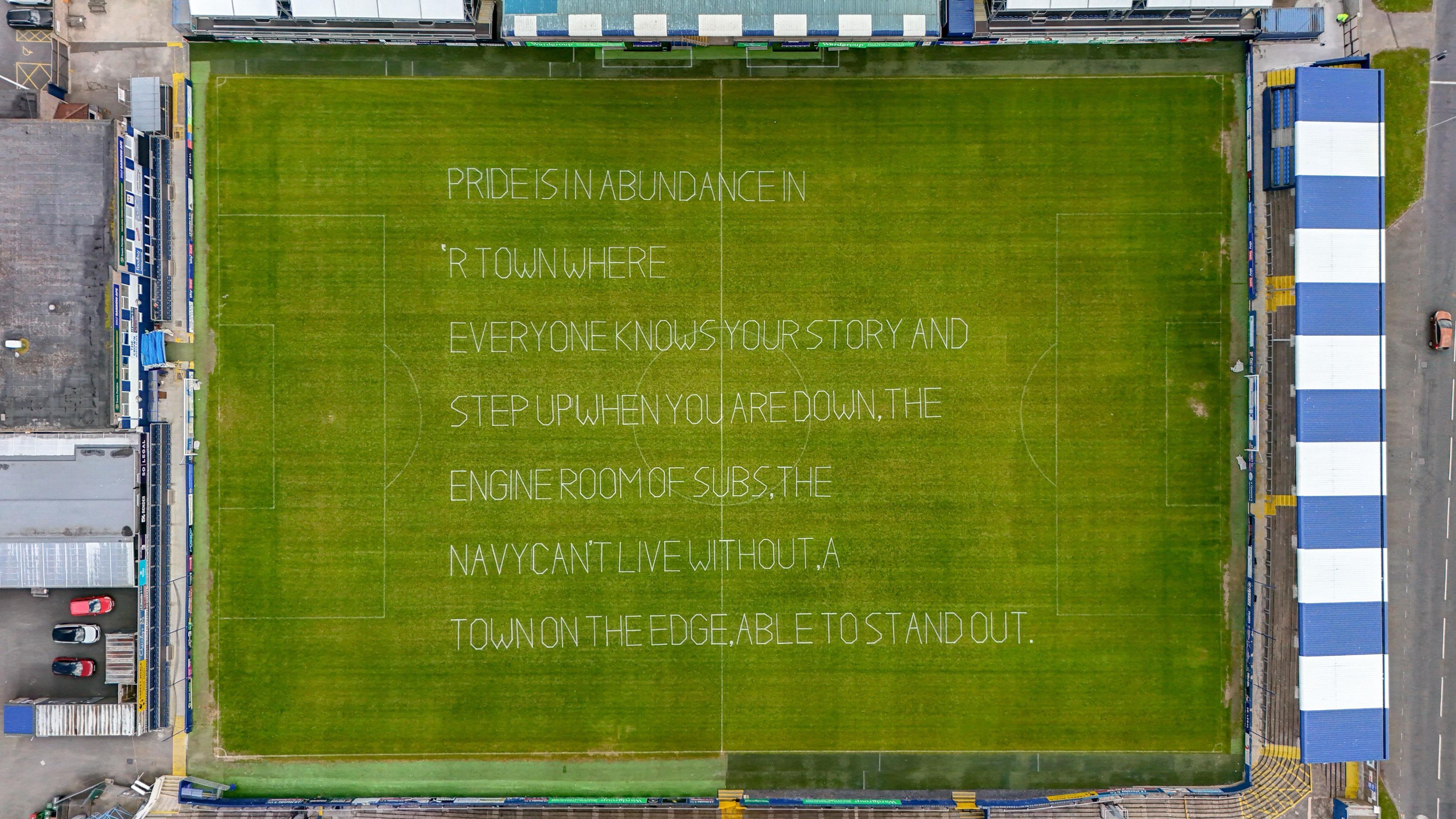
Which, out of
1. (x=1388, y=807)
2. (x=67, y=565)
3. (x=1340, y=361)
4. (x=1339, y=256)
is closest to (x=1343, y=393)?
(x=1340, y=361)

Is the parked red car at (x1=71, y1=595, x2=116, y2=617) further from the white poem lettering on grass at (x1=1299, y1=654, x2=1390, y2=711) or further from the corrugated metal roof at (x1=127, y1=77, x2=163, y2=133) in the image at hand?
the white poem lettering on grass at (x1=1299, y1=654, x2=1390, y2=711)

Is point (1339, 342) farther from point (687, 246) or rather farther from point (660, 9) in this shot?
point (660, 9)

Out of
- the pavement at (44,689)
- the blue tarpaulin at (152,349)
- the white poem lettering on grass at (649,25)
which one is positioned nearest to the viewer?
the white poem lettering on grass at (649,25)

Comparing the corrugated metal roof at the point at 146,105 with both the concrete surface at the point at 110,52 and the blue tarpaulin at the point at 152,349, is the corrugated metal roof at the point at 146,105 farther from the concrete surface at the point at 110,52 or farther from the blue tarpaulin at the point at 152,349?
the blue tarpaulin at the point at 152,349

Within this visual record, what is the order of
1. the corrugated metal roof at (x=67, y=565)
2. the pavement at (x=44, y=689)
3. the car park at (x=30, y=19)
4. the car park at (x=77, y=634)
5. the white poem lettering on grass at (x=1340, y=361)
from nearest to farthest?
the white poem lettering on grass at (x=1340, y=361), the corrugated metal roof at (x=67, y=565), the car park at (x=77, y=634), the car park at (x=30, y=19), the pavement at (x=44, y=689)

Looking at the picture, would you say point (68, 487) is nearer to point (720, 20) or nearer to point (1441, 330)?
point (720, 20)

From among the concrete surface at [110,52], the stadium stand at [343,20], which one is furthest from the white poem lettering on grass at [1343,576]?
the concrete surface at [110,52]
